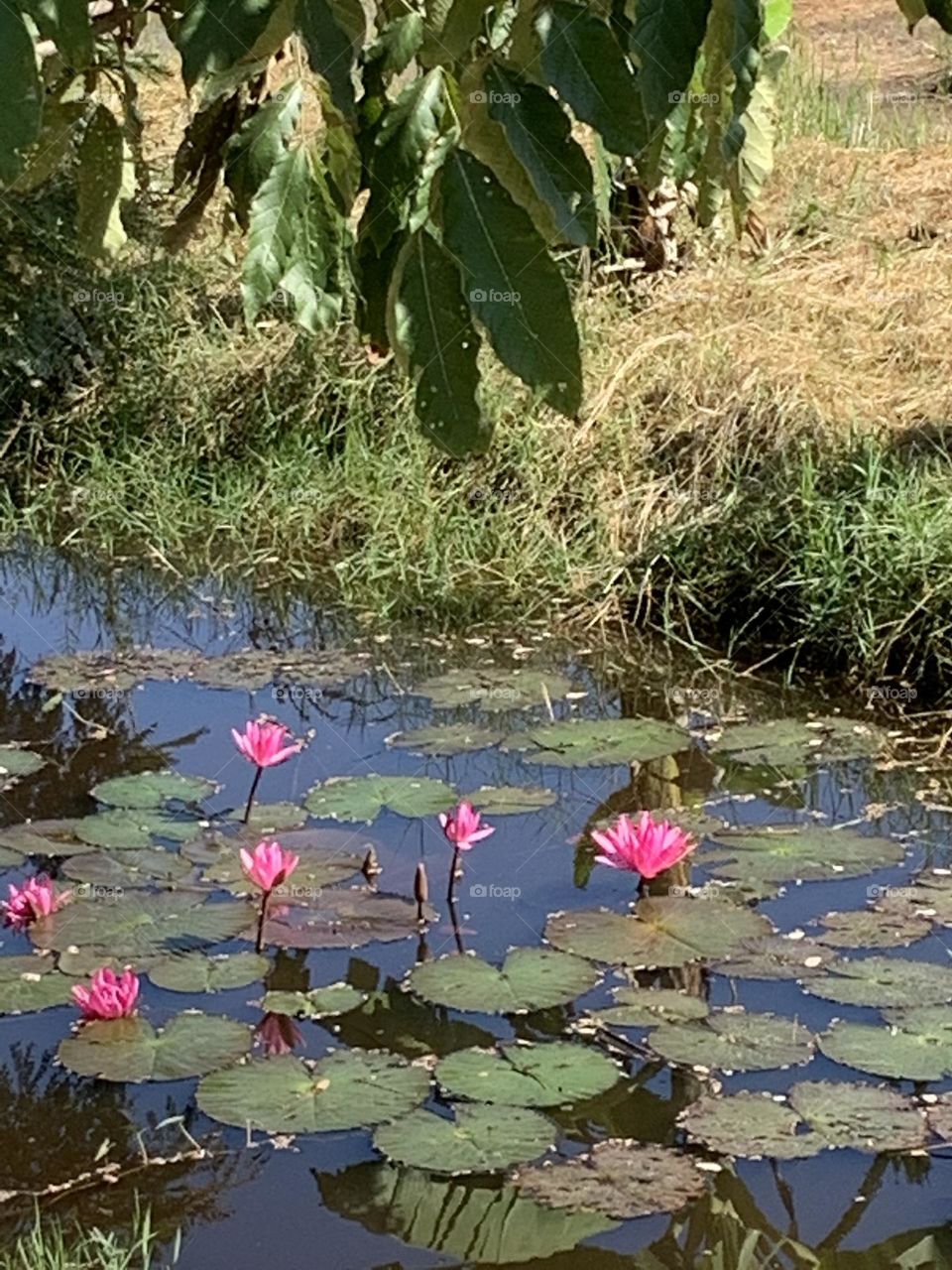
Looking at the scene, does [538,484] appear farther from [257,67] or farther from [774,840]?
[257,67]

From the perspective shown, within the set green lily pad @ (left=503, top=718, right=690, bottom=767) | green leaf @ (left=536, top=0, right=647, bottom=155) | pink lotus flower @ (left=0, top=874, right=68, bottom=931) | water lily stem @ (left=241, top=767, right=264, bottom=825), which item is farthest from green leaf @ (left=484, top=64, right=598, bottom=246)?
green lily pad @ (left=503, top=718, right=690, bottom=767)

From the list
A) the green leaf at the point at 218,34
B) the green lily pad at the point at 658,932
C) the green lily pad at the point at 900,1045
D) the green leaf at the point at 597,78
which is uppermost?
the green leaf at the point at 218,34

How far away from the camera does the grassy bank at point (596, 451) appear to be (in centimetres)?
551

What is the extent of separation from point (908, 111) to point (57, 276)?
4390 millimetres

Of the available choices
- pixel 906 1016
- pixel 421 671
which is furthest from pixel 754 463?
pixel 906 1016

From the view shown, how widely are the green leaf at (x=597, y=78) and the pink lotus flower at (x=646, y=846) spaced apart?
2.10m

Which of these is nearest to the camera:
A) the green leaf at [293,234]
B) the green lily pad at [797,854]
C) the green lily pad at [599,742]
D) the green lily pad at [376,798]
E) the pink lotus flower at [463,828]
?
the green leaf at [293,234]

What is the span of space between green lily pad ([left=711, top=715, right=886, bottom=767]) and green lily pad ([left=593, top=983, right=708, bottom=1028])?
1.26 meters

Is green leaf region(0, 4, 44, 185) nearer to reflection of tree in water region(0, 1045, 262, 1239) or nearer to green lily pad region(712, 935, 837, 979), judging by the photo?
reflection of tree in water region(0, 1045, 262, 1239)

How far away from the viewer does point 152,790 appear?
4.41 metres

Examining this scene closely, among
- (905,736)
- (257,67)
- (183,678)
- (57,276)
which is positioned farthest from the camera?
(57,276)

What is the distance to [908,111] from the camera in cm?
982

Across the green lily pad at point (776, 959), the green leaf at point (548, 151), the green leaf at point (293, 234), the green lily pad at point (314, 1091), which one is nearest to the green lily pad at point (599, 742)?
the green lily pad at point (776, 959)

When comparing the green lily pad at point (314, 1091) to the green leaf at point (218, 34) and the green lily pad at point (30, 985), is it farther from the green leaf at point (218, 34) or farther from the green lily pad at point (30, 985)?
the green leaf at point (218, 34)
